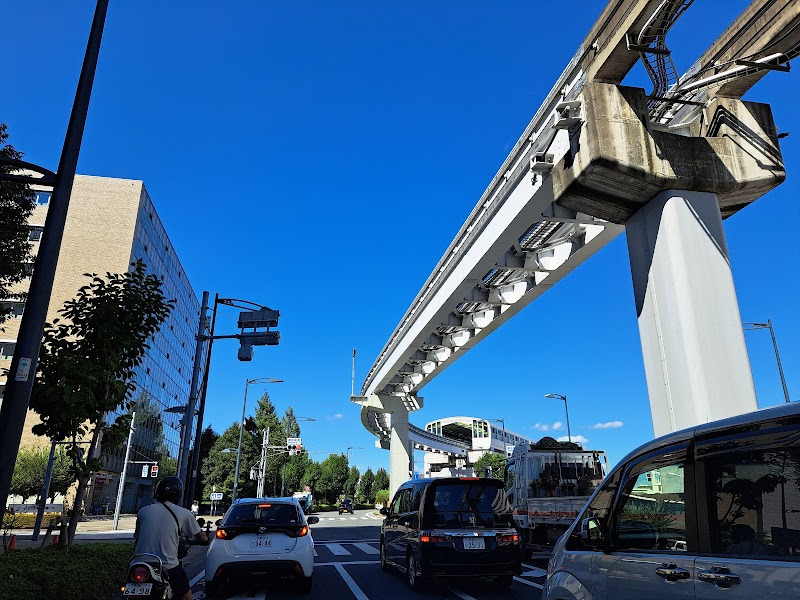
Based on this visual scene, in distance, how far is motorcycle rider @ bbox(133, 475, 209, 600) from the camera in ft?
16.7

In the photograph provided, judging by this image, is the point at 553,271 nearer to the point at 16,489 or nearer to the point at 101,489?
the point at 16,489

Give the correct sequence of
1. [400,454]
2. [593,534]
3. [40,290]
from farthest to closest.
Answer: [400,454] < [40,290] < [593,534]

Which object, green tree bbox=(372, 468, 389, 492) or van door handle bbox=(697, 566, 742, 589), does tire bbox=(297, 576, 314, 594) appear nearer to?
van door handle bbox=(697, 566, 742, 589)

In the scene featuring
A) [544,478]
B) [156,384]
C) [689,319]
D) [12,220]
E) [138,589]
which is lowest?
[138,589]

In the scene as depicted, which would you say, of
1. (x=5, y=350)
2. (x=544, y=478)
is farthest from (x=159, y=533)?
(x=5, y=350)

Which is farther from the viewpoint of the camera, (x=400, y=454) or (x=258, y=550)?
(x=400, y=454)

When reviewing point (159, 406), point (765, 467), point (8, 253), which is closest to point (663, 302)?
point (765, 467)

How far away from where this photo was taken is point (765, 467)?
2.79m

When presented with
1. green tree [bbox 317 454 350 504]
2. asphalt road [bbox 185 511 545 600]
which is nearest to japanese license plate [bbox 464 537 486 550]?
asphalt road [bbox 185 511 545 600]

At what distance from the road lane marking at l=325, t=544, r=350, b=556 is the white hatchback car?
7813 millimetres

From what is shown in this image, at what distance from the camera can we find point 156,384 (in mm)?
65188

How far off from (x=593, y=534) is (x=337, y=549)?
15284 millimetres

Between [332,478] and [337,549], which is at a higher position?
[332,478]

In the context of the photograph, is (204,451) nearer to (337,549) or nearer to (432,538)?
(337,549)
